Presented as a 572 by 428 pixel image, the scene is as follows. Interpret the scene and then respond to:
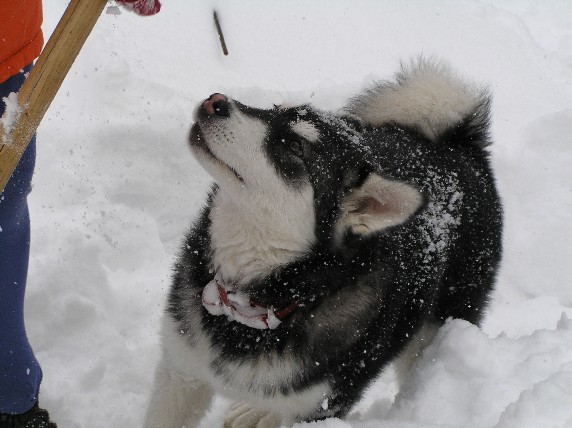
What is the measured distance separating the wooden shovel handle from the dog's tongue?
2.99 ft

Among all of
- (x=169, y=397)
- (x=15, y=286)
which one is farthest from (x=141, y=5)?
(x=169, y=397)

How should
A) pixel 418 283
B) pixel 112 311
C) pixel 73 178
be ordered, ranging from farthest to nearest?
1. pixel 73 178
2. pixel 112 311
3. pixel 418 283

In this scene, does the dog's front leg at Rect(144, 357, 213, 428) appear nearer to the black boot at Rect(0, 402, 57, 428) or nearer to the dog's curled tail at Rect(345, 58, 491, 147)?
the black boot at Rect(0, 402, 57, 428)

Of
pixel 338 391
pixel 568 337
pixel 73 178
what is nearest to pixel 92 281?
pixel 73 178

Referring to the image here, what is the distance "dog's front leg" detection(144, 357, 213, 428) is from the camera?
2.74 metres

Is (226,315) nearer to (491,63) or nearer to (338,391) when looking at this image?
(338,391)

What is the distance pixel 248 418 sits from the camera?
10.4 feet

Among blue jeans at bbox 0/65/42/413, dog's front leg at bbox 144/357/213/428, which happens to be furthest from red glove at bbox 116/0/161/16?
dog's front leg at bbox 144/357/213/428

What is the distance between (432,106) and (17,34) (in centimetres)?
189

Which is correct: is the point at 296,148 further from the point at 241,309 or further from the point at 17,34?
the point at 17,34

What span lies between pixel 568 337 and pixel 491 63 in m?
3.38

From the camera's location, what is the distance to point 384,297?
2533mm

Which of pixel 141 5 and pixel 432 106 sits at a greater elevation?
pixel 141 5

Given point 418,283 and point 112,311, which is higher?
point 418,283
